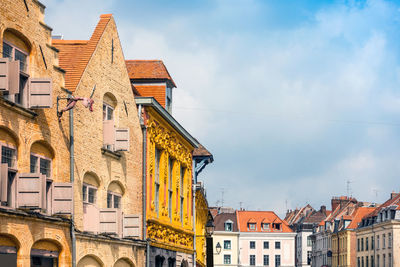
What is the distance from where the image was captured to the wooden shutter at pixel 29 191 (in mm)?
19000

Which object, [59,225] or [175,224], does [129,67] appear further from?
[59,225]

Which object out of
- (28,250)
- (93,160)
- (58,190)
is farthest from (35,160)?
(93,160)

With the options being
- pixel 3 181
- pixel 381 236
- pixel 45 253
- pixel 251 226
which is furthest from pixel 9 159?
pixel 251 226

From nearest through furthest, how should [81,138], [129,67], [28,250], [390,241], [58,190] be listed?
1. [28,250]
2. [58,190]
3. [81,138]
4. [129,67]
5. [390,241]

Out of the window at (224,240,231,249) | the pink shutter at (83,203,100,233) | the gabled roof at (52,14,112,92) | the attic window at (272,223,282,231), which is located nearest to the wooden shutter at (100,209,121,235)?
the pink shutter at (83,203,100,233)

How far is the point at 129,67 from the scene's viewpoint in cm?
3538

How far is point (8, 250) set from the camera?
18.9 metres

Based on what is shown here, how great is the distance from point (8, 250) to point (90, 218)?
18.7ft

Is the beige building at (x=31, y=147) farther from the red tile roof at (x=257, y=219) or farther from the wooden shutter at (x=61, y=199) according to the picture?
the red tile roof at (x=257, y=219)

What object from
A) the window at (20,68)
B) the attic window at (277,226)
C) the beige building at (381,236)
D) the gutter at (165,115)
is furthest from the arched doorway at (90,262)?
the attic window at (277,226)

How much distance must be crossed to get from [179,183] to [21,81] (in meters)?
18.2

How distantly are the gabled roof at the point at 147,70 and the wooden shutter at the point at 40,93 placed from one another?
49.0 ft

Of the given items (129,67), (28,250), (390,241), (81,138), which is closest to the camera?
(28,250)

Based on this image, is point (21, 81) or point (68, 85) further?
point (68, 85)
